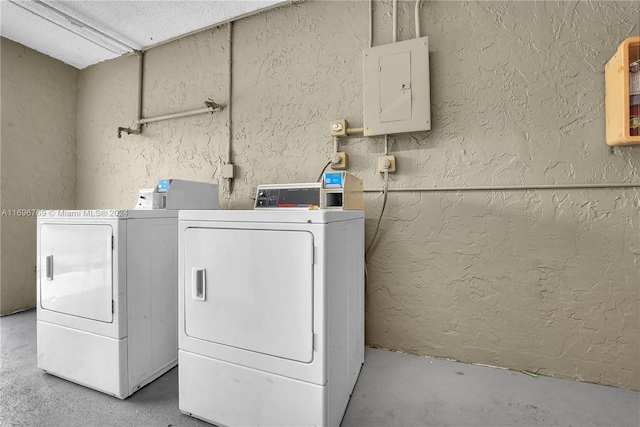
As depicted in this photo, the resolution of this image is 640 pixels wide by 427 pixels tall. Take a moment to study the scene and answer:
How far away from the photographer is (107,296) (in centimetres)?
Answer: 150

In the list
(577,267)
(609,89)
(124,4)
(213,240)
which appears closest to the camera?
(213,240)

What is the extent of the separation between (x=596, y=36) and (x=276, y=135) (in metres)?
1.94

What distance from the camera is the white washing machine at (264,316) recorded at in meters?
1.13

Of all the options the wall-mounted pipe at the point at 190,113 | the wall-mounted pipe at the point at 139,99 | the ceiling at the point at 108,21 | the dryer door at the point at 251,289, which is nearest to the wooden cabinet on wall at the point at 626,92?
the dryer door at the point at 251,289

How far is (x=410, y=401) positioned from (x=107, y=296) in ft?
5.22

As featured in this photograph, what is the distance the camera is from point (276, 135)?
227 centimetres

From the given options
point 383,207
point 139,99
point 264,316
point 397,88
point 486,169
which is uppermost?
point 139,99

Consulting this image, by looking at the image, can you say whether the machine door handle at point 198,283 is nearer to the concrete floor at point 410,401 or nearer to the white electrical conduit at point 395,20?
the concrete floor at point 410,401

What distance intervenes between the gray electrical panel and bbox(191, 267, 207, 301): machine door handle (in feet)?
4.24

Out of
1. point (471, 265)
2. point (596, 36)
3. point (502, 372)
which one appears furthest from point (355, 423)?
point (596, 36)

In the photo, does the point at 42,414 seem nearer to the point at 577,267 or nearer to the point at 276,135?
the point at 276,135

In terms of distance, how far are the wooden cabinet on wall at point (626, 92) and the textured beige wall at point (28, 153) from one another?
433 centimetres

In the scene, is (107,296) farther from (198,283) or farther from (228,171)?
(228,171)

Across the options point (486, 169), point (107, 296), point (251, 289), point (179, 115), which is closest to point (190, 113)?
point (179, 115)
